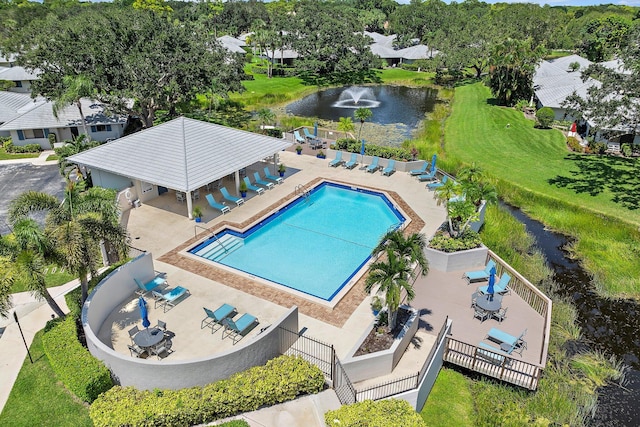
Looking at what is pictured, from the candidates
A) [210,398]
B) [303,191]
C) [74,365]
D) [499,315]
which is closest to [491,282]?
[499,315]

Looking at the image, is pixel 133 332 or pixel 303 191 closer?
pixel 133 332

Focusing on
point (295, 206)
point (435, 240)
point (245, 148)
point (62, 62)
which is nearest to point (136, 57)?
point (62, 62)

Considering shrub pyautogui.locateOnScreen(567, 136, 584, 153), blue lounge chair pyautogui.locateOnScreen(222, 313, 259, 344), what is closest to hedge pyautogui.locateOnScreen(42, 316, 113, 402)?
blue lounge chair pyautogui.locateOnScreen(222, 313, 259, 344)

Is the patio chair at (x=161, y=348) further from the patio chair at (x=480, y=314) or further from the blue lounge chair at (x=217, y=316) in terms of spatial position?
the patio chair at (x=480, y=314)

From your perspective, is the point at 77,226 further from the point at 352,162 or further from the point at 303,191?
the point at 352,162

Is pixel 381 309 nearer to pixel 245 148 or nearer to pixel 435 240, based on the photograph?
pixel 435 240

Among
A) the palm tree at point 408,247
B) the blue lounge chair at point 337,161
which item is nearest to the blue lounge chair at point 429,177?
Answer: the blue lounge chair at point 337,161
